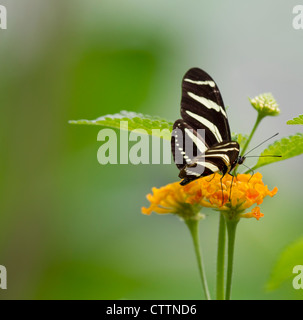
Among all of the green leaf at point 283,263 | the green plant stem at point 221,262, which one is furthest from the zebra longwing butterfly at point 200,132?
the green leaf at point 283,263

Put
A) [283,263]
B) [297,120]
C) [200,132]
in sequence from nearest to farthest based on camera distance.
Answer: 1. [283,263]
2. [297,120]
3. [200,132]

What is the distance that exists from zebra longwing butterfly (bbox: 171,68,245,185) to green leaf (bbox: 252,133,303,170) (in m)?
0.05

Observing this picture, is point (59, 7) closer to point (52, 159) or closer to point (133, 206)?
point (52, 159)

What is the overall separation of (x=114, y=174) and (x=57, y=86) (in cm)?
44

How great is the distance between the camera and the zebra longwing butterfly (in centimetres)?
75

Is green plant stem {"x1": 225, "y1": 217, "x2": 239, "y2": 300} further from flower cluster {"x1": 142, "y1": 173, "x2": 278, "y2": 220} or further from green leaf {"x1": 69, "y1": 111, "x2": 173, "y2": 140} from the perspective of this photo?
green leaf {"x1": 69, "y1": 111, "x2": 173, "y2": 140}

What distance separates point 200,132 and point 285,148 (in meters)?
0.14

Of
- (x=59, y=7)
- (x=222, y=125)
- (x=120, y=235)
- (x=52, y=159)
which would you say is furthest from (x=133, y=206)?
(x=222, y=125)

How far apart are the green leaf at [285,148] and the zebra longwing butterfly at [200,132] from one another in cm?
5

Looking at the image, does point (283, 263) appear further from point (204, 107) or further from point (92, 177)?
point (92, 177)

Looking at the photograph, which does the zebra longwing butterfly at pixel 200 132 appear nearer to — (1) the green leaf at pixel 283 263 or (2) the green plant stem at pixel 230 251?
(2) the green plant stem at pixel 230 251

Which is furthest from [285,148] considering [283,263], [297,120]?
[283,263]

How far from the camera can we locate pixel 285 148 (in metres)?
0.70

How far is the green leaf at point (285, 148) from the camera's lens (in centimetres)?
69
